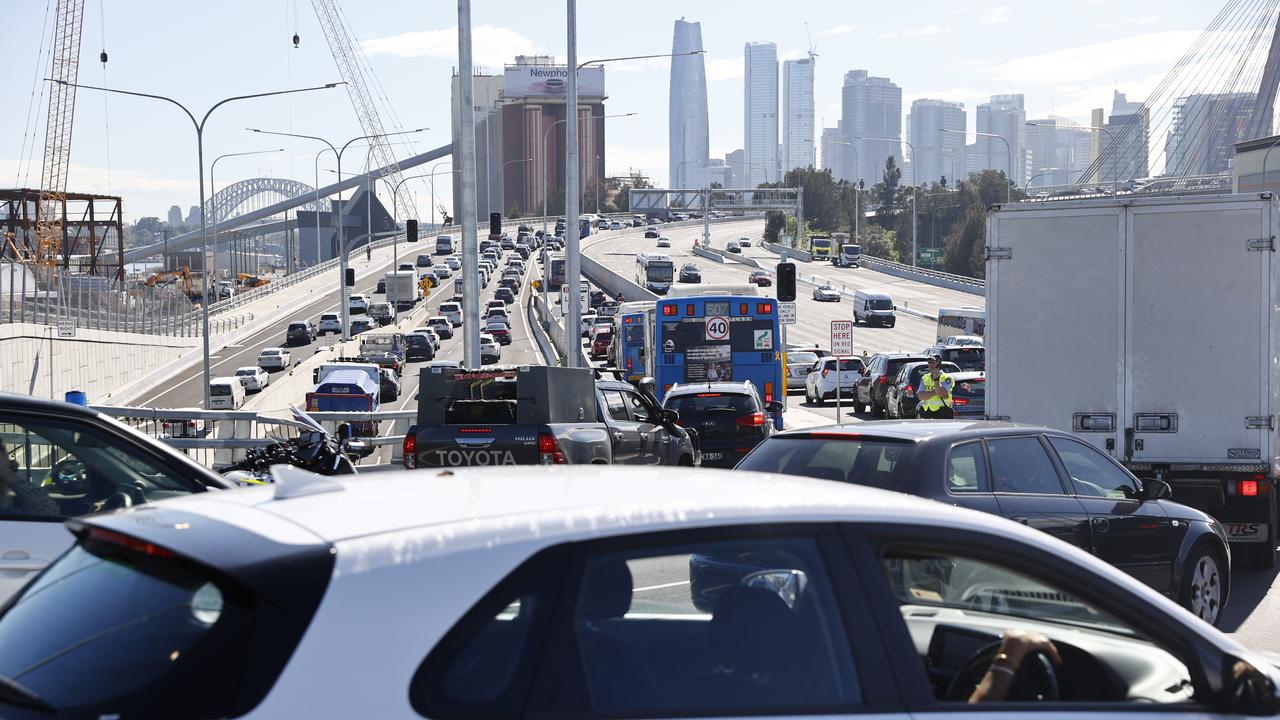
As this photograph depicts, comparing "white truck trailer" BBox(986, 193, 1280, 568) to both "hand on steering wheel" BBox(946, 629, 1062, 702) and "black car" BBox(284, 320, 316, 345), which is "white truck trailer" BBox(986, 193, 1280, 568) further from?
"black car" BBox(284, 320, 316, 345)

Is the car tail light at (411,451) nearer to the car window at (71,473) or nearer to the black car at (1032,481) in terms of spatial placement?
the black car at (1032,481)

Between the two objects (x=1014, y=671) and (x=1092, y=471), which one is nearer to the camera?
(x=1014, y=671)

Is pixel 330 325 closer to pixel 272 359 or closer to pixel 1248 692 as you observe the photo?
pixel 272 359

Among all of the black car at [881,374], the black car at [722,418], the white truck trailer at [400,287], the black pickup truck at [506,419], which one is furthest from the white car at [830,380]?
the white truck trailer at [400,287]

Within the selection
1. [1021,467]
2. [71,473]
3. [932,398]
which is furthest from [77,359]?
[1021,467]

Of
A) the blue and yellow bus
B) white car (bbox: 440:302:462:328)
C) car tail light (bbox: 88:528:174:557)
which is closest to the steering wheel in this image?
car tail light (bbox: 88:528:174:557)

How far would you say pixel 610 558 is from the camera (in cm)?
291

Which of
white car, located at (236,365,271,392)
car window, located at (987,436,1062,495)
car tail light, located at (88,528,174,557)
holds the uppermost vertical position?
car tail light, located at (88,528,174,557)

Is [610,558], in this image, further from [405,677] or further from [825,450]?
[825,450]

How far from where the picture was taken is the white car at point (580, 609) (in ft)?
Result: 8.55

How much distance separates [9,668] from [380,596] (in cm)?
92

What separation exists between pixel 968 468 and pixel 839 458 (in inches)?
31.1

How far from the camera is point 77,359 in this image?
50.1 m

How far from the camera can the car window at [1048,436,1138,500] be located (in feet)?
28.6
